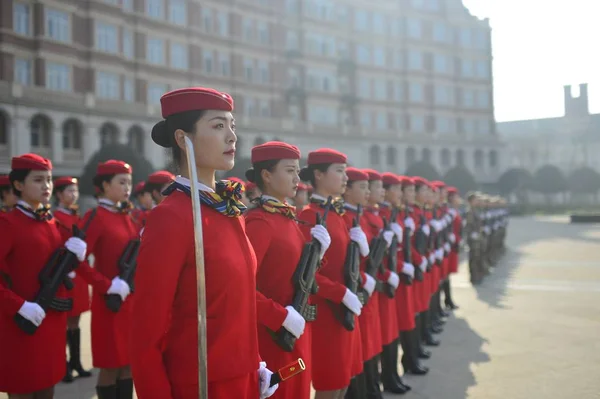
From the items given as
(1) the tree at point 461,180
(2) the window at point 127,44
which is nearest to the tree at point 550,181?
(1) the tree at point 461,180

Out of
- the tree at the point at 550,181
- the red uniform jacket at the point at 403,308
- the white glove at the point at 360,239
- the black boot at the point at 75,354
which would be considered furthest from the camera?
the tree at the point at 550,181

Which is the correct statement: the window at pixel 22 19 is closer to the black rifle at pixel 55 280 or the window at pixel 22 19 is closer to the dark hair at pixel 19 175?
the dark hair at pixel 19 175

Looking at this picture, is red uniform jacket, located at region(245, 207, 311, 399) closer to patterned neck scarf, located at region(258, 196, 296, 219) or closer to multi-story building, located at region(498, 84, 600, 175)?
patterned neck scarf, located at region(258, 196, 296, 219)

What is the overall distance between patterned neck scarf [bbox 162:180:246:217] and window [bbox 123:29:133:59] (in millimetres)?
32911

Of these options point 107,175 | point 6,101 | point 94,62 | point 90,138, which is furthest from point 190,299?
point 94,62

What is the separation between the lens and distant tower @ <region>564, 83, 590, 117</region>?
243 feet

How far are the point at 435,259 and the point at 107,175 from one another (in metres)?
5.42

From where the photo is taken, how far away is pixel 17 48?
27.4m

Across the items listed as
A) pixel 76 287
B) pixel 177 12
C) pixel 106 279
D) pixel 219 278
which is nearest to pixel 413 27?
pixel 177 12

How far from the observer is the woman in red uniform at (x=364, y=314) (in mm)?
4590

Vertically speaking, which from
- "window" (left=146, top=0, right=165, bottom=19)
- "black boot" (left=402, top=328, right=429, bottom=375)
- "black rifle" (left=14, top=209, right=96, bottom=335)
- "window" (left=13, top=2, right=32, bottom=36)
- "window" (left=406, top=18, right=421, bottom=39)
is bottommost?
"black boot" (left=402, top=328, right=429, bottom=375)

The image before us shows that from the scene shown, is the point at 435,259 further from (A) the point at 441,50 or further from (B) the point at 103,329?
(A) the point at 441,50

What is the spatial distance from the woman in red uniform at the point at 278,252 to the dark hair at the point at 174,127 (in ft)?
3.25

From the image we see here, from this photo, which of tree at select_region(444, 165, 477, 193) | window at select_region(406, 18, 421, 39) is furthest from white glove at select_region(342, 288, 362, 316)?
window at select_region(406, 18, 421, 39)
